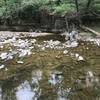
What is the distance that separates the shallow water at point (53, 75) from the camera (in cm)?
511

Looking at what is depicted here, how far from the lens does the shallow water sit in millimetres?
5105

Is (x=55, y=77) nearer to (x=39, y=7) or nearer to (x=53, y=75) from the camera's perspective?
(x=53, y=75)

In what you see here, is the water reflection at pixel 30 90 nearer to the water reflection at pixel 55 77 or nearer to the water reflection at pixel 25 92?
the water reflection at pixel 25 92

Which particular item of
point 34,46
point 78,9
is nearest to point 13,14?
point 78,9

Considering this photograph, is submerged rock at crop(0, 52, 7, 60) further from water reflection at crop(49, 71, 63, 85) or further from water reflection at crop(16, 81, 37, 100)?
water reflection at crop(16, 81, 37, 100)

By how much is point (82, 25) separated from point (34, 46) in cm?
434

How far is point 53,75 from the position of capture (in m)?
6.36

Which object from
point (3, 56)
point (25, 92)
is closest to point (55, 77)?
point (25, 92)

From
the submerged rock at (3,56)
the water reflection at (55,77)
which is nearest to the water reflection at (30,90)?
the water reflection at (55,77)

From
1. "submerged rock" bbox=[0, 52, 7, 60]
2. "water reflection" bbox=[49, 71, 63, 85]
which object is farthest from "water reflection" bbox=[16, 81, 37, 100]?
"submerged rock" bbox=[0, 52, 7, 60]

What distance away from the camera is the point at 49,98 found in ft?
15.9

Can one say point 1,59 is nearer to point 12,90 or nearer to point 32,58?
point 32,58

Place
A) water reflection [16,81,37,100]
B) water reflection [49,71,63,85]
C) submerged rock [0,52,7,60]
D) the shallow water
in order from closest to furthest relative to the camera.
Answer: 1. water reflection [16,81,37,100]
2. the shallow water
3. water reflection [49,71,63,85]
4. submerged rock [0,52,7,60]

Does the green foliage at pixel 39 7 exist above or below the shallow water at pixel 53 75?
below
